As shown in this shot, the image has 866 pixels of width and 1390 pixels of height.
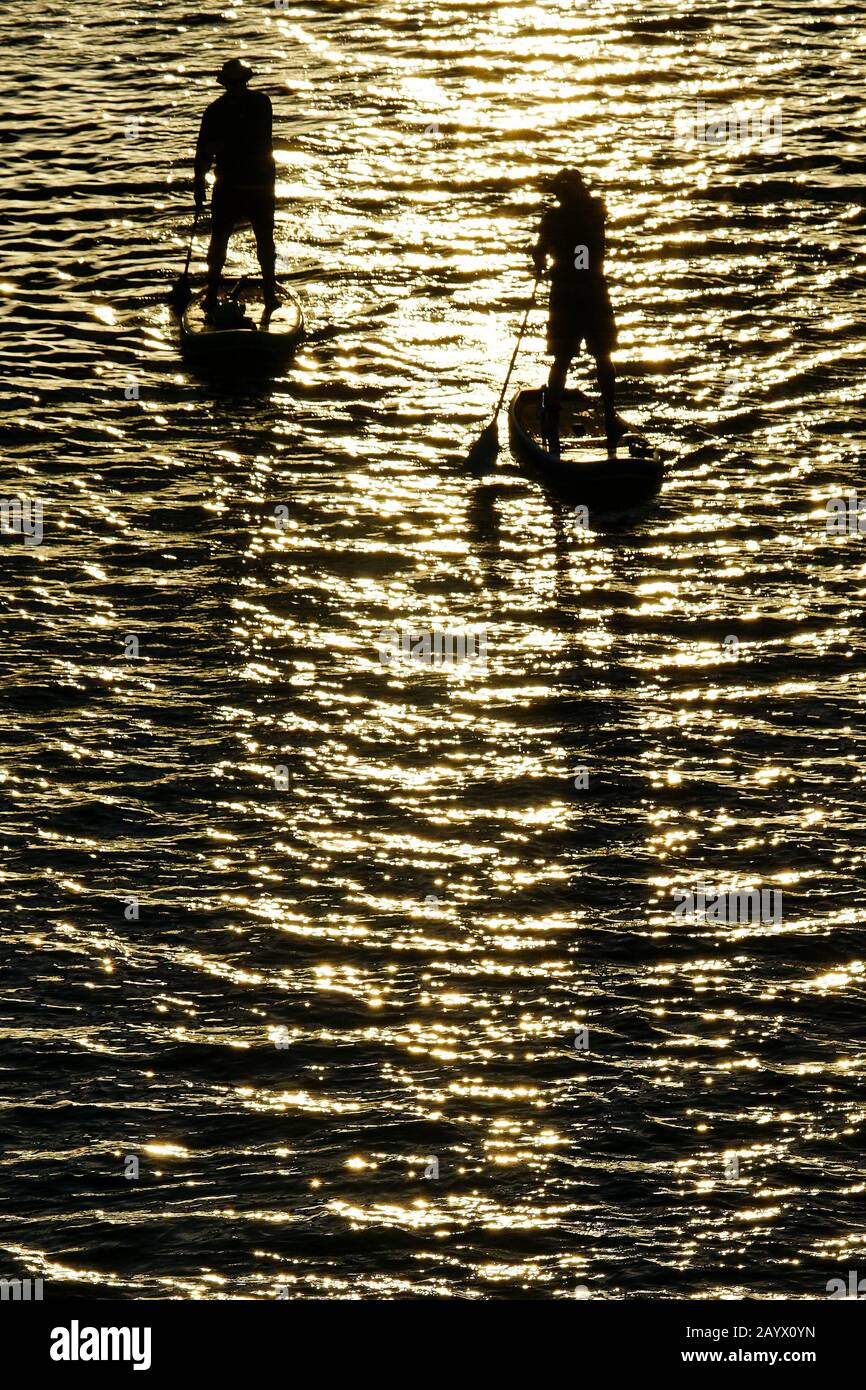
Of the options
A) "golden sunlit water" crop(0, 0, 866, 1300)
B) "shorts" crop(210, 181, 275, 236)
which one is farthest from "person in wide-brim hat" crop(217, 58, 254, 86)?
"golden sunlit water" crop(0, 0, 866, 1300)

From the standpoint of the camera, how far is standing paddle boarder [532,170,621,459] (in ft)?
58.3

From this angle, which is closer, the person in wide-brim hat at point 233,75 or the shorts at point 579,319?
the shorts at point 579,319

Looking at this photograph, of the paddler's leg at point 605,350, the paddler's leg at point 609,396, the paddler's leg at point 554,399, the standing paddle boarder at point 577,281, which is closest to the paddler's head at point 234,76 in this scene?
the standing paddle boarder at point 577,281

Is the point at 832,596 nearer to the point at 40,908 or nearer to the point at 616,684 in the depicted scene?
the point at 616,684

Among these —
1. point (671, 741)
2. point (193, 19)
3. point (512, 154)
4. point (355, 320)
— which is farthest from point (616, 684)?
point (193, 19)

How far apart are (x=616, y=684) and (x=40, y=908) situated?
194 inches

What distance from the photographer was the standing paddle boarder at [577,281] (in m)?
17.8

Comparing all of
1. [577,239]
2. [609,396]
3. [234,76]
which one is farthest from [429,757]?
[234,76]

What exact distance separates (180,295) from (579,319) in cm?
552

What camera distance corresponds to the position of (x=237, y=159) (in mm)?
20516

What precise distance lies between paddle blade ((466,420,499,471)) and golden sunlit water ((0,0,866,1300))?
243 mm

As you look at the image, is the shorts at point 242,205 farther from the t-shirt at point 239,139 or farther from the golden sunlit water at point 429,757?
the golden sunlit water at point 429,757

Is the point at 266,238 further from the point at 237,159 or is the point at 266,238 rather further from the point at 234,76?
the point at 234,76

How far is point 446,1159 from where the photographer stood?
10.8 meters
